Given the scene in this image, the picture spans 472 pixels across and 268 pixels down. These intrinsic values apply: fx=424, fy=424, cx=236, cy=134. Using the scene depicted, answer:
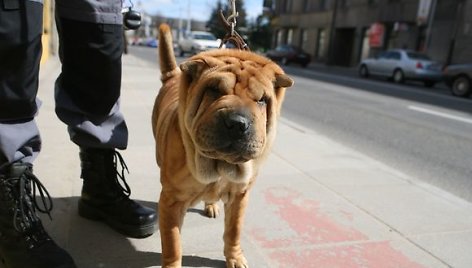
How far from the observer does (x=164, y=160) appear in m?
2.15

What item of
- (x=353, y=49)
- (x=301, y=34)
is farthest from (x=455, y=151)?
(x=301, y=34)

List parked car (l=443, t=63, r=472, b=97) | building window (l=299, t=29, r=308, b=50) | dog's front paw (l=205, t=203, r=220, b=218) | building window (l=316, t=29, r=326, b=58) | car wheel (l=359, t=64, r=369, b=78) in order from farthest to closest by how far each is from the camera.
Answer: building window (l=299, t=29, r=308, b=50)
building window (l=316, t=29, r=326, b=58)
car wheel (l=359, t=64, r=369, b=78)
parked car (l=443, t=63, r=472, b=97)
dog's front paw (l=205, t=203, r=220, b=218)

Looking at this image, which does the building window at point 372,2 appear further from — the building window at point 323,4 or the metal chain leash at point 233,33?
the metal chain leash at point 233,33

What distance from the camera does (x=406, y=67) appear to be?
18.0 metres

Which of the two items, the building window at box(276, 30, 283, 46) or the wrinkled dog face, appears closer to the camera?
the wrinkled dog face

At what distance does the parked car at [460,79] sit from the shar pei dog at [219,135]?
46.1 feet

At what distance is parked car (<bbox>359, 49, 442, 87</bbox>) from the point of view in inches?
685

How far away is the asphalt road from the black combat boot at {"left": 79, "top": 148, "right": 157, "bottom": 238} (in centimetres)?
298

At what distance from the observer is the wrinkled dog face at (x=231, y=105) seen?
1681mm

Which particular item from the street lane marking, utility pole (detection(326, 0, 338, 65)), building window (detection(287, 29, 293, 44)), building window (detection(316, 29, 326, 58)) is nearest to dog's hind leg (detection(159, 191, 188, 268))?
the street lane marking

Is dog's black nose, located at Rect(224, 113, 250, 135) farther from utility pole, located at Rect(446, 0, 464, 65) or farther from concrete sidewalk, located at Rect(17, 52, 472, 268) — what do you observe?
utility pole, located at Rect(446, 0, 464, 65)

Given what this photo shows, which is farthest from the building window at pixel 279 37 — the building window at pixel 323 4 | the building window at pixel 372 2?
the building window at pixel 372 2

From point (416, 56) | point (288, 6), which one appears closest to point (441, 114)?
point (416, 56)

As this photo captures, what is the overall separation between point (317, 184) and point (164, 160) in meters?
1.78
